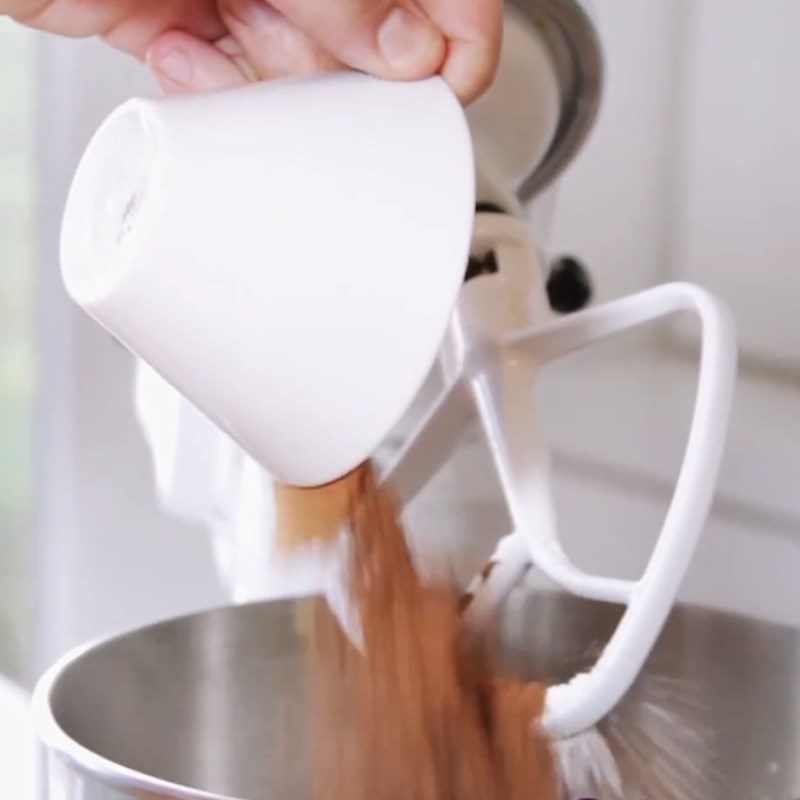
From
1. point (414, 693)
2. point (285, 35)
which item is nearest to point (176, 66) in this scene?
point (285, 35)

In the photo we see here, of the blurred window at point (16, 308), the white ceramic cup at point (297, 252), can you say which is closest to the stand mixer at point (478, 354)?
the white ceramic cup at point (297, 252)

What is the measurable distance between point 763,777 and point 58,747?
0.69 ft

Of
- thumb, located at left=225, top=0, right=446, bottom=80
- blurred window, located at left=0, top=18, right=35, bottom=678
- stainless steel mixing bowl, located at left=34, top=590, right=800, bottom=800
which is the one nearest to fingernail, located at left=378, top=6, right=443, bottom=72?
thumb, located at left=225, top=0, right=446, bottom=80

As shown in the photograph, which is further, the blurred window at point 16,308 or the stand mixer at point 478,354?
the blurred window at point 16,308

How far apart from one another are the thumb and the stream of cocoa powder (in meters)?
0.10

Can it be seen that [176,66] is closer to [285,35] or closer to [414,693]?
[285,35]

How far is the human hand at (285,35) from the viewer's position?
1.00 ft

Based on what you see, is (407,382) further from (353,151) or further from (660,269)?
(660,269)

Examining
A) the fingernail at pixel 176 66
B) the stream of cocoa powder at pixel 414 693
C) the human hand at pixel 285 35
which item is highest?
the human hand at pixel 285 35

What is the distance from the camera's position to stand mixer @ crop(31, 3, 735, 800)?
0.29 m

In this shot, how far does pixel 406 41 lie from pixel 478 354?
0.33ft

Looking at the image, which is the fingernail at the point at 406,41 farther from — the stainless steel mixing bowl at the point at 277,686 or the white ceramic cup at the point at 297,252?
the stainless steel mixing bowl at the point at 277,686

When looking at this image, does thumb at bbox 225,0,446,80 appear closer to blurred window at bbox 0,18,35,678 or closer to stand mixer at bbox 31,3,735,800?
stand mixer at bbox 31,3,735,800

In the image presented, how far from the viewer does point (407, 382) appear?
29 centimetres
